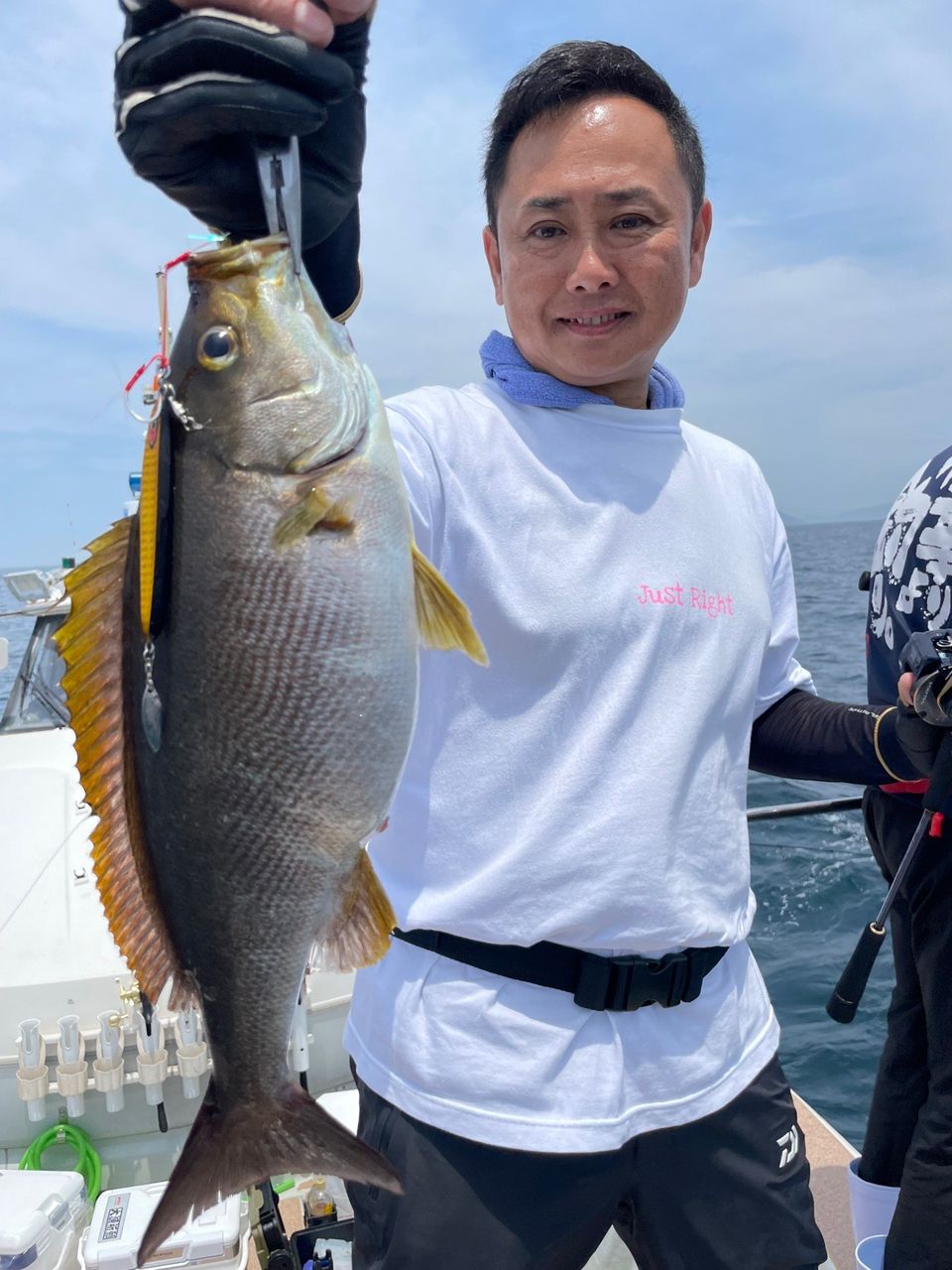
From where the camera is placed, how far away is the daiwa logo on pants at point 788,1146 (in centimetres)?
179

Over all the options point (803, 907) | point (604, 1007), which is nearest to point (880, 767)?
point (604, 1007)

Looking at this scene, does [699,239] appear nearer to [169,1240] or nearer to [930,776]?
[930,776]

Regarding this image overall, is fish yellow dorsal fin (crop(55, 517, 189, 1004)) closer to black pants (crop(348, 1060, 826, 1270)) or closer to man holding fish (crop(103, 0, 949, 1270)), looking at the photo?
man holding fish (crop(103, 0, 949, 1270))

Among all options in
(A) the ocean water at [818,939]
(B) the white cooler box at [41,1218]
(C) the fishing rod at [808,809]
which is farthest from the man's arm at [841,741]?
(A) the ocean water at [818,939]

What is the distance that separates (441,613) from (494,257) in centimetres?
99

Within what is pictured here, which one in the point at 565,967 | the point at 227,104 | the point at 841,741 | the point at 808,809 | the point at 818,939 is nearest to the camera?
the point at 227,104

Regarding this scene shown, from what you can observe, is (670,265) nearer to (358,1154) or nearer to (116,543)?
(116,543)

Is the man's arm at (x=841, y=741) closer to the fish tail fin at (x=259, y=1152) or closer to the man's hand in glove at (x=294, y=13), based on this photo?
the fish tail fin at (x=259, y=1152)

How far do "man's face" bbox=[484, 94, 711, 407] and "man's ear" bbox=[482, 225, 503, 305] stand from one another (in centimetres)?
8

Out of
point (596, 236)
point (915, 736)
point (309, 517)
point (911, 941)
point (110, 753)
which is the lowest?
point (911, 941)

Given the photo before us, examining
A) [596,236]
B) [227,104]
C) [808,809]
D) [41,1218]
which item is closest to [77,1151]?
[41,1218]

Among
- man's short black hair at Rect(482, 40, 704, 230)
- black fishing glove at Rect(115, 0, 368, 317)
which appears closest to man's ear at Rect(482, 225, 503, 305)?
man's short black hair at Rect(482, 40, 704, 230)

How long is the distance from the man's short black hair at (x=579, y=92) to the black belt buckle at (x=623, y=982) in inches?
54.2

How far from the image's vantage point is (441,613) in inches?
51.5
